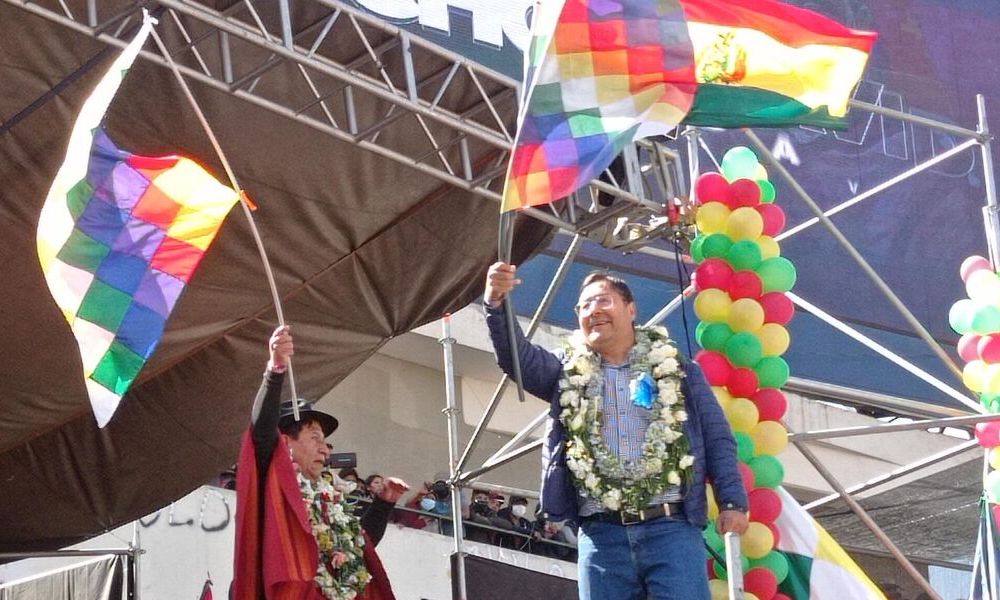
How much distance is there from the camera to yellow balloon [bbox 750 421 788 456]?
6.25 metres

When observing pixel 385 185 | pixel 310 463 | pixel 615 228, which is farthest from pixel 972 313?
pixel 310 463

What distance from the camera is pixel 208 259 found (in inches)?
264

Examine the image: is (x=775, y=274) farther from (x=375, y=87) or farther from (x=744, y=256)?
(x=375, y=87)

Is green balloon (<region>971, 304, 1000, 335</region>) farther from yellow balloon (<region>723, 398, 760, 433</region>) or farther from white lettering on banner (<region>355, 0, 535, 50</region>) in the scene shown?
white lettering on banner (<region>355, 0, 535, 50</region>)

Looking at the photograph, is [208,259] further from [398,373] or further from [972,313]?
[398,373]

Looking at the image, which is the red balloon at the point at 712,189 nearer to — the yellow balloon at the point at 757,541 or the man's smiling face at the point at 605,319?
the yellow balloon at the point at 757,541

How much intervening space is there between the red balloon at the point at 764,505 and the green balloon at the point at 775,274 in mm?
887

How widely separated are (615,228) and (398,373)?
9.21 m

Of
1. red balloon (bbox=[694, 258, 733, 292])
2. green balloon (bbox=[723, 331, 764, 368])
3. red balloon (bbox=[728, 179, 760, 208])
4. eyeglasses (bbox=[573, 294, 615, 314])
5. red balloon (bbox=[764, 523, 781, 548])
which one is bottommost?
red balloon (bbox=[764, 523, 781, 548])

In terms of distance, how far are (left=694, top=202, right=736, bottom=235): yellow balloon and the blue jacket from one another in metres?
1.83

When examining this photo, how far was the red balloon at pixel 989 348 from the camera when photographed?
726 cm

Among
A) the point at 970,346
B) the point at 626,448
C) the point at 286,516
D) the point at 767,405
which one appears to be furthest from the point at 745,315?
the point at 286,516

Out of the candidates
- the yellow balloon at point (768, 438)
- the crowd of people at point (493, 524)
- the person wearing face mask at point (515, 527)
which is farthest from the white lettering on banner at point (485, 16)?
the yellow balloon at point (768, 438)

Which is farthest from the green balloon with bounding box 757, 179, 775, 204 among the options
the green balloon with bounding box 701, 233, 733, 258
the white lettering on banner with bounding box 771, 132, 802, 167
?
the white lettering on banner with bounding box 771, 132, 802, 167
